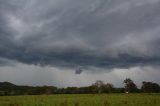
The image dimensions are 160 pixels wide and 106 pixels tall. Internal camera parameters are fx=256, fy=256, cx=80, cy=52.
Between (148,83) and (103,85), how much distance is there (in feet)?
109

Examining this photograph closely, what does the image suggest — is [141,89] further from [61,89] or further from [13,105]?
[13,105]

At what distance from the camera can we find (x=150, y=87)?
179m

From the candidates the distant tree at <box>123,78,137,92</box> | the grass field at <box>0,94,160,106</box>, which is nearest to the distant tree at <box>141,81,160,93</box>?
the distant tree at <box>123,78,137,92</box>

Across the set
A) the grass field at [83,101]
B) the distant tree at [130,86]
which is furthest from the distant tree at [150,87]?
the grass field at [83,101]

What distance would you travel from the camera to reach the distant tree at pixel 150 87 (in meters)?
178

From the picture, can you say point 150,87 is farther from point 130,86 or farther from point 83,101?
point 83,101

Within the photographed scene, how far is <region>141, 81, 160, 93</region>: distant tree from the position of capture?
178 m

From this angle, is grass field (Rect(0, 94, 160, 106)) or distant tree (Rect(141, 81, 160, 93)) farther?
distant tree (Rect(141, 81, 160, 93))

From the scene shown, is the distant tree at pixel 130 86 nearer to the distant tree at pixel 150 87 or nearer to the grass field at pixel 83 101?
the distant tree at pixel 150 87

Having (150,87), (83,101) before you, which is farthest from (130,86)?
(83,101)

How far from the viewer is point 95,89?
184 metres

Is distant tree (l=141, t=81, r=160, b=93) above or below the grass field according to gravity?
above

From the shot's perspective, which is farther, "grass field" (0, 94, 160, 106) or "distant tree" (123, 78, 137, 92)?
"distant tree" (123, 78, 137, 92)

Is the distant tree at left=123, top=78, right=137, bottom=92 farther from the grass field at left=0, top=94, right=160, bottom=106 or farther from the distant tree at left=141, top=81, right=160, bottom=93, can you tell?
the grass field at left=0, top=94, right=160, bottom=106
